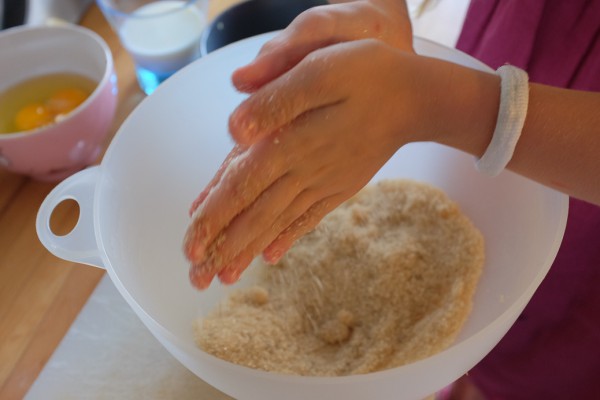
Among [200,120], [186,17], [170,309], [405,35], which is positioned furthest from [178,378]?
[186,17]

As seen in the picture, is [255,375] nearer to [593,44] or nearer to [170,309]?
[170,309]

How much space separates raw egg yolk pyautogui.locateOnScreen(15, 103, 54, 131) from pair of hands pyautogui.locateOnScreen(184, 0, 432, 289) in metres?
0.40

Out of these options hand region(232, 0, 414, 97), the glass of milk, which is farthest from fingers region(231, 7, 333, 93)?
the glass of milk

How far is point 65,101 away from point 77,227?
30 centimetres

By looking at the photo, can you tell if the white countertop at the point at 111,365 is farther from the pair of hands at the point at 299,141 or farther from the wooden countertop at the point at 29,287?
the pair of hands at the point at 299,141

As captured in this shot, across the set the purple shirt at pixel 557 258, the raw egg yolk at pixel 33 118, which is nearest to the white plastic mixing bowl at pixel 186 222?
the purple shirt at pixel 557 258

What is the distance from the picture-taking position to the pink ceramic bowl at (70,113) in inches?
27.7

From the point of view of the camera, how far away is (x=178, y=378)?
602 mm

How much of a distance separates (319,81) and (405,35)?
20cm

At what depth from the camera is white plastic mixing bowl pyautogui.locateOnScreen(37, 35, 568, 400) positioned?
1.49 ft

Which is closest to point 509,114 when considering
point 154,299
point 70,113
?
point 154,299

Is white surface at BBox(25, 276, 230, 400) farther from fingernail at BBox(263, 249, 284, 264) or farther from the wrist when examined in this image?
the wrist

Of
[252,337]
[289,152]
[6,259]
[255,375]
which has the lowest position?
[6,259]

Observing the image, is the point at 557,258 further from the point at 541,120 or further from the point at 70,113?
the point at 70,113
